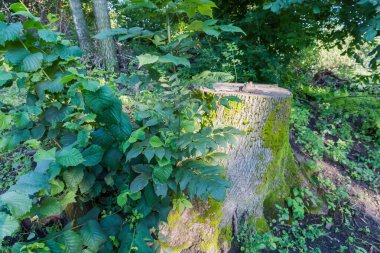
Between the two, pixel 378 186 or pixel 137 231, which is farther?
pixel 378 186

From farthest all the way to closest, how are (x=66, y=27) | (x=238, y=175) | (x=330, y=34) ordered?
(x=66, y=27)
(x=330, y=34)
(x=238, y=175)

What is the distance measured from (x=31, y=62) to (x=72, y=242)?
87 cm

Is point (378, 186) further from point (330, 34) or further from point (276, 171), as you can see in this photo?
point (330, 34)

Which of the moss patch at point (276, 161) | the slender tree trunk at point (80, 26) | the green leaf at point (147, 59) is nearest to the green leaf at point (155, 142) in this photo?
the green leaf at point (147, 59)

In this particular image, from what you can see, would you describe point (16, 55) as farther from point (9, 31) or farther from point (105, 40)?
point (105, 40)

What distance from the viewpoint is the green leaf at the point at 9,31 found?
114cm

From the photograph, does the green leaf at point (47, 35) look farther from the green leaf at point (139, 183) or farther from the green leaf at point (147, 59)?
the green leaf at point (139, 183)

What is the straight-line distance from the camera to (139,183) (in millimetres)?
1453

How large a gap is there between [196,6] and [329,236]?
6.80ft

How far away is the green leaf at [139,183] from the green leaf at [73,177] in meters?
0.27

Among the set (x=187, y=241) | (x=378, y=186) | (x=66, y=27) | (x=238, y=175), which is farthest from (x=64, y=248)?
(x=66, y=27)

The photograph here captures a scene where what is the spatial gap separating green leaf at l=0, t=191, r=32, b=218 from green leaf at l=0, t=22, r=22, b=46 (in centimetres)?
66

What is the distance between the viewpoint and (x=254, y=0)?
163 inches

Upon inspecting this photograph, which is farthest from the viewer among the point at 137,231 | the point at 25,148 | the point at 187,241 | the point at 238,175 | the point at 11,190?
the point at 25,148
